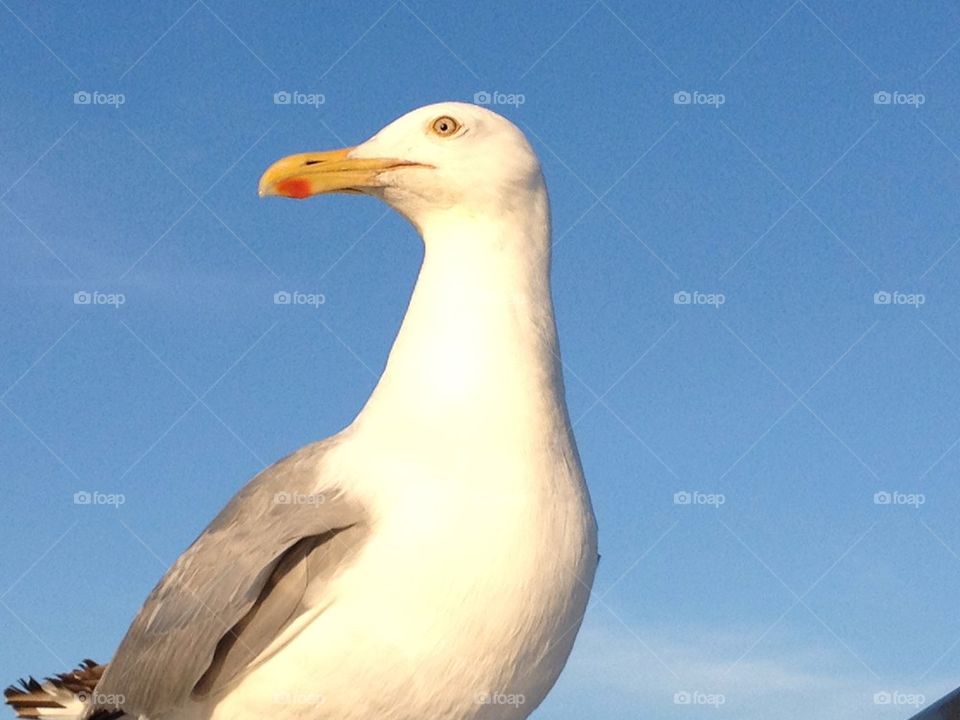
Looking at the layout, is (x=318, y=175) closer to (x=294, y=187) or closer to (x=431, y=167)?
(x=294, y=187)

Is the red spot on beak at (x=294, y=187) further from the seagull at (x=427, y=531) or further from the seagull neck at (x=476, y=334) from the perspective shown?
the seagull neck at (x=476, y=334)

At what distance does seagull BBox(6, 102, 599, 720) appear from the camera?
363 cm

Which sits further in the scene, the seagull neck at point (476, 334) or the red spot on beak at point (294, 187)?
the red spot on beak at point (294, 187)

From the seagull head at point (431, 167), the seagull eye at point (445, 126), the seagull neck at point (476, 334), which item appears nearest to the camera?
the seagull neck at point (476, 334)

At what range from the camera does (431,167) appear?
4301 mm

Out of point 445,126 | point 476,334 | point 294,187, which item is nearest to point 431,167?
point 445,126

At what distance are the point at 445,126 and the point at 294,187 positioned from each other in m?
0.67

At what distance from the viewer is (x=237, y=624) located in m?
3.85

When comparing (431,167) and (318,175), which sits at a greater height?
(318,175)

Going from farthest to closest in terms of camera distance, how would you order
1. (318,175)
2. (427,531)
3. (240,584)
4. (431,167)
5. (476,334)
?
(318,175)
(431,167)
(476,334)
(240,584)
(427,531)

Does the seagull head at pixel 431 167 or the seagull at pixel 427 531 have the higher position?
the seagull head at pixel 431 167

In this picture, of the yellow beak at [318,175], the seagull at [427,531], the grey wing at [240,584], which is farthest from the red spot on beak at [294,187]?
the grey wing at [240,584]

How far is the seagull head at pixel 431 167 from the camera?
4.23m

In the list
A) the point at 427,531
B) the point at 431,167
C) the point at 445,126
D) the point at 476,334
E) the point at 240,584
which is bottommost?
the point at 427,531
